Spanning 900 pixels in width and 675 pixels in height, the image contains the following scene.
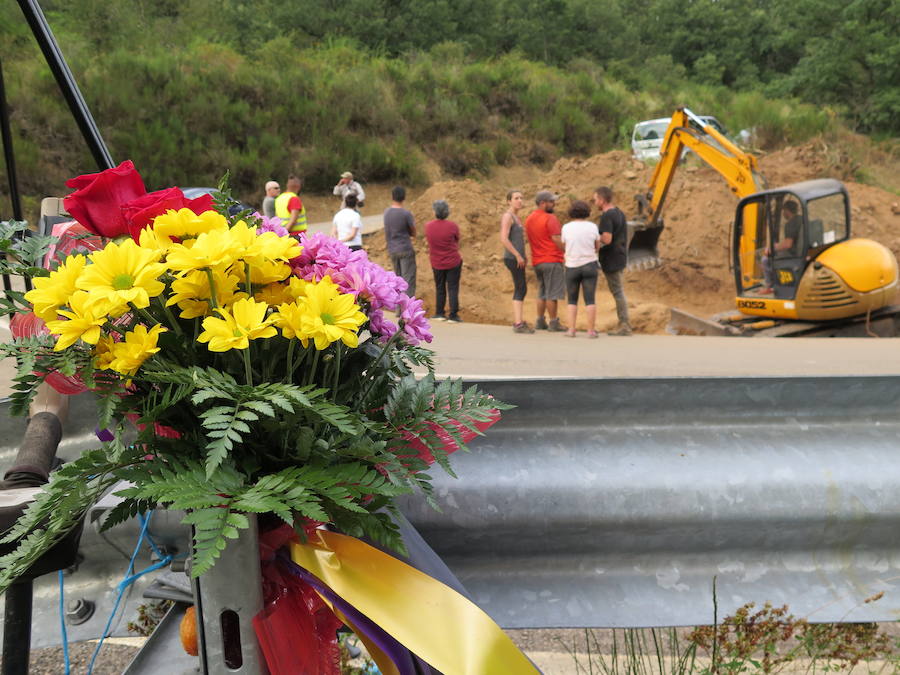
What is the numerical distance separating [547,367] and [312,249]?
265 inches

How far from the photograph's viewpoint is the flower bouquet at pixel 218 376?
120 cm

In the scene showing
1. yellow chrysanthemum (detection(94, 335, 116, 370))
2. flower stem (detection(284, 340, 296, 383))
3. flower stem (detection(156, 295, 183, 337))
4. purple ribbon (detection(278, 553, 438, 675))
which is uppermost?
flower stem (detection(156, 295, 183, 337))

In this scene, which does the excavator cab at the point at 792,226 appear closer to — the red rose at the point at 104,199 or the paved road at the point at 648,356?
the paved road at the point at 648,356

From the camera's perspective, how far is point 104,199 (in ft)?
4.57

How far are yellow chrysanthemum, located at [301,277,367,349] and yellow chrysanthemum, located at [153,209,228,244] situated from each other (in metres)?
0.20

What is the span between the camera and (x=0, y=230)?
55.9 inches

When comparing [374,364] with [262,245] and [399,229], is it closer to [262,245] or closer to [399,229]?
[262,245]

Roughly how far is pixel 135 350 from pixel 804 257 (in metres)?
11.6

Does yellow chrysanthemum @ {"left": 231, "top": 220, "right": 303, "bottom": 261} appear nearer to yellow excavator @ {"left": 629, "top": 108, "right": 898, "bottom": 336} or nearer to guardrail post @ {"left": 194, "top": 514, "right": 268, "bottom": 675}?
guardrail post @ {"left": 194, "top": 514, "right": 268, "bottom": 675}

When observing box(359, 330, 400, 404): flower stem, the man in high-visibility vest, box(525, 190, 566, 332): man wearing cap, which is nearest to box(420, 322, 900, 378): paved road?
box(525, 190, 566, 332): man wearing cap

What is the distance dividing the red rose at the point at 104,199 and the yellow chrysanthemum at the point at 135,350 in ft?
0.85

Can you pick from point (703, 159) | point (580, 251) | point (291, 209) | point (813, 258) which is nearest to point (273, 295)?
point (580, 251)

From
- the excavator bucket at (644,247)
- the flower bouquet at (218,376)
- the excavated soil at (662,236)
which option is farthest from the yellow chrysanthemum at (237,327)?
the excavator bucket at (644,247)

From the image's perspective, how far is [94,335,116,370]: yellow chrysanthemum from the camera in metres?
1.27
